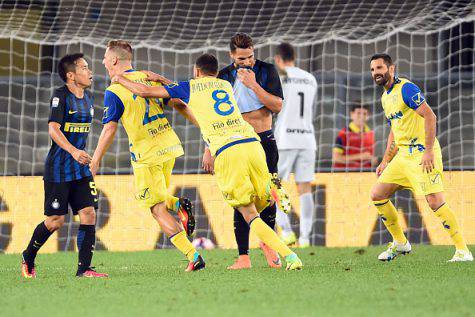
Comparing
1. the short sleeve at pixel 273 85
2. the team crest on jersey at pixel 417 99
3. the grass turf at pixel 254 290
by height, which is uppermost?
the short sleeve at pixel 273 85

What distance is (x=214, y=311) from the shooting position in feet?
18.7

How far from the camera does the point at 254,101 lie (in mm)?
8609

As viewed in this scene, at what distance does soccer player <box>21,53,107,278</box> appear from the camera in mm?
7879

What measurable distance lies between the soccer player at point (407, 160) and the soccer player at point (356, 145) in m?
3.31

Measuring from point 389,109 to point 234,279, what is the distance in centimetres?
243

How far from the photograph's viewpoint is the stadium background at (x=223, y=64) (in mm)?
11742

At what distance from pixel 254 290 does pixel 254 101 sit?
2.35 metres

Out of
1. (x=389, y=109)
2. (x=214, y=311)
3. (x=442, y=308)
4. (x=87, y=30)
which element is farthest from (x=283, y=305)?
(x=87, y=30)

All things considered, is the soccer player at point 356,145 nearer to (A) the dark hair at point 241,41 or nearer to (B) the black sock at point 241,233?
(B) the black sock at point 241,233

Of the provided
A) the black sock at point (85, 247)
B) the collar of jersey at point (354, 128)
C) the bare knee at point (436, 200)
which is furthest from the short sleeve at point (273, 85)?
the collar of jersey at point (354, 128)

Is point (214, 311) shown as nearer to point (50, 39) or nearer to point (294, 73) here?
point (294, 73)

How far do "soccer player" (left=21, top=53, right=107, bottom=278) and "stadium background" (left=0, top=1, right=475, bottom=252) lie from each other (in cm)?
376

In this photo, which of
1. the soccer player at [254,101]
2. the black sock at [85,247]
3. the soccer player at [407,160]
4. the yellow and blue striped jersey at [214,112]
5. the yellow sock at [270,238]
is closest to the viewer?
the yellow sock at [270,238]

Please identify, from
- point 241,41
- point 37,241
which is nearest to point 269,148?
point 241,41
